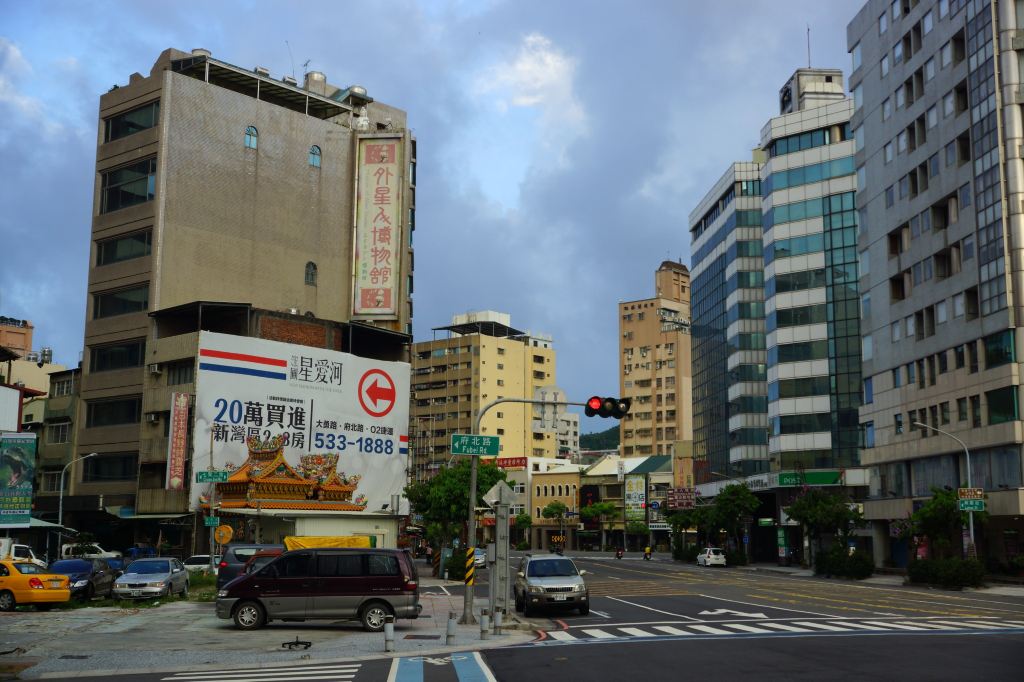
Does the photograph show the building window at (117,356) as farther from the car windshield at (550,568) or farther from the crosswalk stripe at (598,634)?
the crosswalk stripe at (598,634)

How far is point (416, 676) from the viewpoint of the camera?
17.7 metres

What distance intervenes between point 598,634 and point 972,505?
3175cm

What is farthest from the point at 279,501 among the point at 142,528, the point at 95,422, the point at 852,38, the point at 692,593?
the point at 852,38

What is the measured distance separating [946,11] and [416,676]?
59659mm

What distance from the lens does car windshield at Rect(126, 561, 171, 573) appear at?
3675 cm

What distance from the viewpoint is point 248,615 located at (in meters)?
26.9

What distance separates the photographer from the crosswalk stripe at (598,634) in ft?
81.1

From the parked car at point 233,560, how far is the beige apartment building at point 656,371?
417 ft

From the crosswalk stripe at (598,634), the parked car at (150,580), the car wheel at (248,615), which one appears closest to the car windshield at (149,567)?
the parked car at (150,580)

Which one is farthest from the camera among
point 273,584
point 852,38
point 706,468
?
point 706,468

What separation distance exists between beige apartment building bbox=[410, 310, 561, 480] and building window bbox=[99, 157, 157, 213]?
83.8 metres

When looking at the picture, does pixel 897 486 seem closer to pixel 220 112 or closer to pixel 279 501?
pixel 279 501

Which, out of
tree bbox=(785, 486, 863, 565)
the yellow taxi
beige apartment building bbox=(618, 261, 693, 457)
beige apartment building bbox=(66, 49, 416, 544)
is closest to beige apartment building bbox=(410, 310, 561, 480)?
beige apartment building bbox=(618, 261, 693, 457)

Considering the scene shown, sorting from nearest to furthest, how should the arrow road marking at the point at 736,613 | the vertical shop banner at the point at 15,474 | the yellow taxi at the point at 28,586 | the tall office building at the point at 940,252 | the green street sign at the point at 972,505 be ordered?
the arrow road marking at the point at 736,613
the yellow taxi at the point at 28,586
the vertical shop banner at the point at 15,474
the green street sign at the point at 972,505
the tall office building at the point at 940,252
